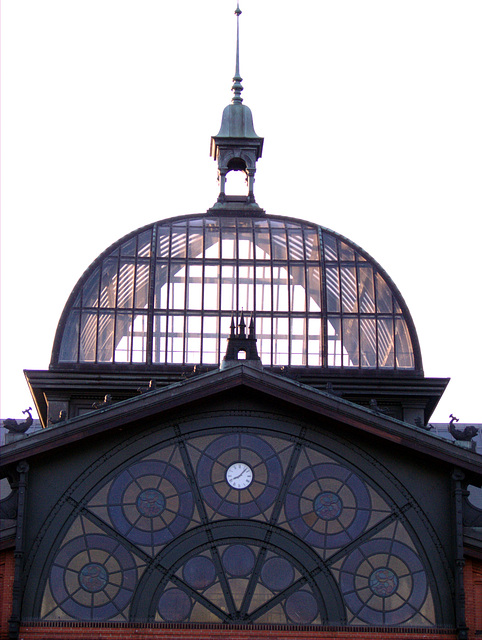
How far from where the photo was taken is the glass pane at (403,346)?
42000mm

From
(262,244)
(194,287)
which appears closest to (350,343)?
(262,244)

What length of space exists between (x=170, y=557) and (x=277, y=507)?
3044mm

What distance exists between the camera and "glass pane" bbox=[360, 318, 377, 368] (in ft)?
138

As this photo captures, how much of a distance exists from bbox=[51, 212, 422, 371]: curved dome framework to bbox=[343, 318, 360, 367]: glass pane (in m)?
0.03

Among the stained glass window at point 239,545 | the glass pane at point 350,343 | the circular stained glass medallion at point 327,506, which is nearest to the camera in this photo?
the stained glass window at point 239,545

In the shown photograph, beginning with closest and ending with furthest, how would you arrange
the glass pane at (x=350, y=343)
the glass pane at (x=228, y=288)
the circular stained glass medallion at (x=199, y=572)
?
1. the circular stained glass medallion at (x=199, y=572)
2. the glass pane at (x=350, y=343)
3. the glass pane at (x=228, y=288)

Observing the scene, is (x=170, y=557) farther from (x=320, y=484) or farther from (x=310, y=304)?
(x=310, y=304)

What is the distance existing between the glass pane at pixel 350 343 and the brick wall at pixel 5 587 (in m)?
13.5

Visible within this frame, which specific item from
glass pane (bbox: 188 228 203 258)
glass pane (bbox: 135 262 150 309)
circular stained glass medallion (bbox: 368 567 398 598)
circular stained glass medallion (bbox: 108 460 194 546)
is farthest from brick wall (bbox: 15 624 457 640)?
glass pane (bbox: 188 228 203 258)

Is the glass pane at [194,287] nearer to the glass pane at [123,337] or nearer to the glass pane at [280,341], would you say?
the glass pane at [123,337]

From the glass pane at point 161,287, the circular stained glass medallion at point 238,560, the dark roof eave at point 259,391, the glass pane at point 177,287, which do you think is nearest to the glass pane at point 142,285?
the glass pane at point 161,287

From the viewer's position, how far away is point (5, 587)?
33.0 metres

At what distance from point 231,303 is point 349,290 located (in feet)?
12.9

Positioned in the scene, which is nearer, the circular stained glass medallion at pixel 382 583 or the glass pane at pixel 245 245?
the circular stained glass medallion at pixel 382 583
